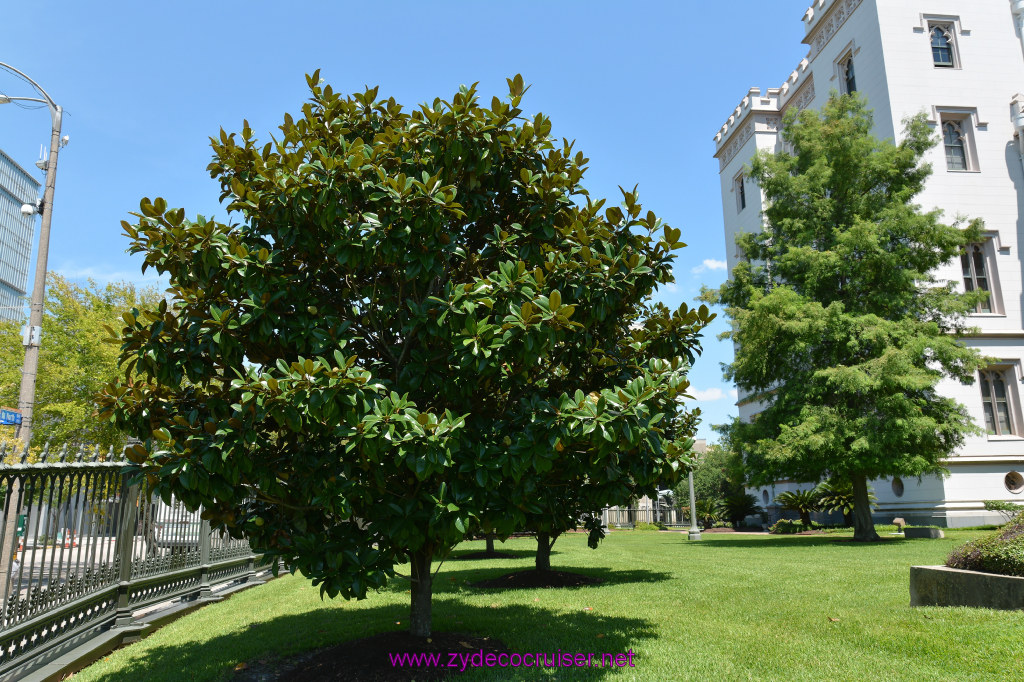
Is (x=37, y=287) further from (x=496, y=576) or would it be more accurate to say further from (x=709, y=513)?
(x=709, y=513)

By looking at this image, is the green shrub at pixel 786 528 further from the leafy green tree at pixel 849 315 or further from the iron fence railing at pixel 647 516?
the iron fence railing at pixel 647 516

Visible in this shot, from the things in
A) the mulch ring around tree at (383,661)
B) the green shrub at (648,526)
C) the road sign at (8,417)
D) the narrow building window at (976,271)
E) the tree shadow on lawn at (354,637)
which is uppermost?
the narrow building window at (976,271)

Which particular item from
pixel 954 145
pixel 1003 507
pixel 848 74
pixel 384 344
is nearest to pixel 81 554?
pixel 384 344

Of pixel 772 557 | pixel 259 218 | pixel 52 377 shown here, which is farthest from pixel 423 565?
pixel 52 377

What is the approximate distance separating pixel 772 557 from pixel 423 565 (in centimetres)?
1223

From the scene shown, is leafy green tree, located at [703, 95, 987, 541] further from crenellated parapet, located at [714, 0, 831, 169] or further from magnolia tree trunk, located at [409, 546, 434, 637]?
magnolia tree trunk, located at [409, 546, 434, 637]

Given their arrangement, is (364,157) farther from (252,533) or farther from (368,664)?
(368,664)

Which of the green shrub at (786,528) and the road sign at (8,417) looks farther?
the green shrub at (786,528)

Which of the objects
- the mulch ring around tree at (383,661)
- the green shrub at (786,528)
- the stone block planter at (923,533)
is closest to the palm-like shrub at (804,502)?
the green shrub at (786,528)

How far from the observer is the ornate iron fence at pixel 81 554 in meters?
6.07

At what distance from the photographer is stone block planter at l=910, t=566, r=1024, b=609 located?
6766mm

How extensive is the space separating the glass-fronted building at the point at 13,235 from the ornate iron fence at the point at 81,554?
10531cm

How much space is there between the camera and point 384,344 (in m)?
6.29

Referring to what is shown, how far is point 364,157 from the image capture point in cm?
565
